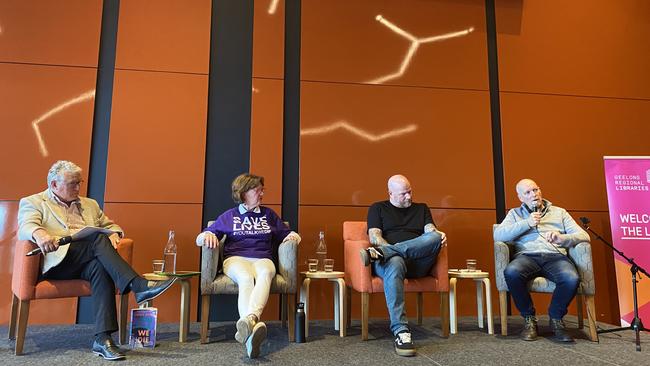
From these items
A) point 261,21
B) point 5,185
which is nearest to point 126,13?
point 261,21

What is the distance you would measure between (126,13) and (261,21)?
1.18 metres

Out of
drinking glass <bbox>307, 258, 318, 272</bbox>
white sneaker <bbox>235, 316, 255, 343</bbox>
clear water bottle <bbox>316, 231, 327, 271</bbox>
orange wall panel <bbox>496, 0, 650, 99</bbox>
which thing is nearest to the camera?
white sneaker <bbox>235, 316, 255, 343</bbox>

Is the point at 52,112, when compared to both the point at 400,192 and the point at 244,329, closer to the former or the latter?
the point at 244,329

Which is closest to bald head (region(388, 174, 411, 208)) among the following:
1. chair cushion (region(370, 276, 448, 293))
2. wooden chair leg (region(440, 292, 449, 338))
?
chair cushion (region(370, 276, 448, 293))

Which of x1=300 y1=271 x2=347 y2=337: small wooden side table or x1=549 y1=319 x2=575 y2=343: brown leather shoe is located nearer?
x1=549 y1=319 x2=575 y2=343: brown leather shoe

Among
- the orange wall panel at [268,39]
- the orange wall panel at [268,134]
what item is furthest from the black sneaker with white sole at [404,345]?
the orange wall panel at [268,39]

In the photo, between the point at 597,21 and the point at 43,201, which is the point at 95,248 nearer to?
the point at 43,201

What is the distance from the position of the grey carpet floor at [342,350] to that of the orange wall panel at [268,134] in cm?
123

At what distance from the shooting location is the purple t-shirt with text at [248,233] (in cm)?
299

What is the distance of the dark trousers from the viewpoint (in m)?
2.46

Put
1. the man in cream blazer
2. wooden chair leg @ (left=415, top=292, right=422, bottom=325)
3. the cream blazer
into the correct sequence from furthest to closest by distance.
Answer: wooden chair leg @ (left=415, top=292, right=422, bottom=325)
the cream blazer
the man in cream blazer

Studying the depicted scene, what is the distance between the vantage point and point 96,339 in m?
2.41

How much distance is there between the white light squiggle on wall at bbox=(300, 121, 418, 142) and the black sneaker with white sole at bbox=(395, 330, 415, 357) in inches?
76.2

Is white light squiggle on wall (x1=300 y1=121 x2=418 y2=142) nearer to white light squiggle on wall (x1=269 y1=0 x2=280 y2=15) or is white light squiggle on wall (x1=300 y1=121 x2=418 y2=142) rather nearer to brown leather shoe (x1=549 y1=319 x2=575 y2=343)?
white light squiggle on wall (x1=269 y1=0 x2=280 y2=15)
